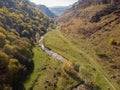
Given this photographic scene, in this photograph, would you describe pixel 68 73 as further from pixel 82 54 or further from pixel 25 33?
pixel 25 33

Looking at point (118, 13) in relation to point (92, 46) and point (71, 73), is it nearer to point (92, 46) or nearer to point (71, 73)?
point (92, 46)

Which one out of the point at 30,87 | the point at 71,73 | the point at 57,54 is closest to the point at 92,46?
the point at 57,54

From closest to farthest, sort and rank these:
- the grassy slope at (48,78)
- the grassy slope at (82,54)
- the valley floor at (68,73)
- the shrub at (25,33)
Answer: the grassy slope at (48,78)
the valley floor at (68,73)
the grassy slope at (82,54)
the shrub at (25,33)

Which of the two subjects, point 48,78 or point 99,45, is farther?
point 99,45

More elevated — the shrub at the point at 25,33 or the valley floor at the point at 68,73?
the shrub at the point at 25,33

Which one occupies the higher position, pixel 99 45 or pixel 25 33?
pixel 25 33

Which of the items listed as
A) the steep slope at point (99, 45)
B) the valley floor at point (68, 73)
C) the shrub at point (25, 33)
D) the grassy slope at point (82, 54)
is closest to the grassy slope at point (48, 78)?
the valley floor at point (68, 73)

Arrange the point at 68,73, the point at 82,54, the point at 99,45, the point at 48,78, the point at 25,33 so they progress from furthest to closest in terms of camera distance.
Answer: the point at 25,33, the point at 99,45, the point at 82,54, the point at 68,73, the point at 48,78

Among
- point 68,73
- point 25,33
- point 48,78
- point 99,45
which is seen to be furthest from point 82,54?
point 25,33

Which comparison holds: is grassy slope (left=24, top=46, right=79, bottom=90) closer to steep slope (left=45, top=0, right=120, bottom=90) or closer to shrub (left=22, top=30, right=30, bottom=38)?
steep slope (left=45, top=0, right=120, bottom=90)

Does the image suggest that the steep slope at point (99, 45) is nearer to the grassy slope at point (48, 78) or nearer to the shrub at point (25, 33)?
the grassy slope at point (48, 78)
